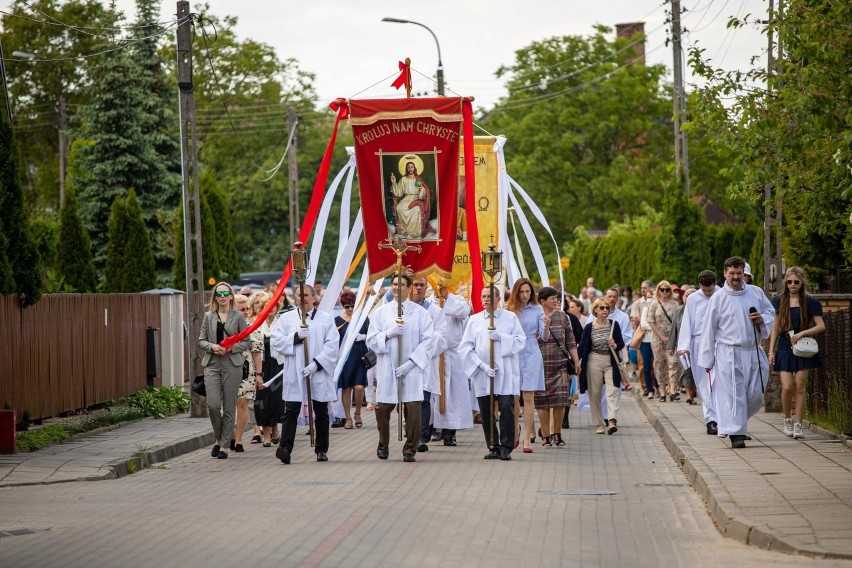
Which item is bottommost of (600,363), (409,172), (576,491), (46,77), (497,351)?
(576,491)

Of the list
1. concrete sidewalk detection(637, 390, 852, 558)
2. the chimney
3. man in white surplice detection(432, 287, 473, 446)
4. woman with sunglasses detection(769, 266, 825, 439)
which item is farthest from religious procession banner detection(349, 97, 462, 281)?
the chimney

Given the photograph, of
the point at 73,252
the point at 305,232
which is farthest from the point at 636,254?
the point at 305,232

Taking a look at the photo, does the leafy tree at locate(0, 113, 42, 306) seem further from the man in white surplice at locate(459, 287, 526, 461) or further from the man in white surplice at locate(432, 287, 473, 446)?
the man in white surplice at locate(459, 287, 526, 461)

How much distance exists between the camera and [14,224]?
1759 cm

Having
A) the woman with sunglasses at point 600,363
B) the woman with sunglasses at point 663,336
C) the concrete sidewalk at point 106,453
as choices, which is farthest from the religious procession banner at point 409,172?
the woman with sunglasses at point 663,336

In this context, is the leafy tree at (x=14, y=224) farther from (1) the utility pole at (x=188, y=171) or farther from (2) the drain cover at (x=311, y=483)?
(2) the drain cover at (x=311, y=483)

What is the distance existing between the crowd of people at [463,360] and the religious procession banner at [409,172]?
3.85ft

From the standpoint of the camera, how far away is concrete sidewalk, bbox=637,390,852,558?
939 cm

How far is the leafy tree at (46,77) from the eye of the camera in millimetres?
60344

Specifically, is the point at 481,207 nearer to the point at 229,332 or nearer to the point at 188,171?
the point at 188,171

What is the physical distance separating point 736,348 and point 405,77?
6733mm

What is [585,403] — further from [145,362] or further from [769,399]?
[145,362]

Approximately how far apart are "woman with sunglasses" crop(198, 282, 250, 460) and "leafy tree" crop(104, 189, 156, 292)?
20134 millimetres

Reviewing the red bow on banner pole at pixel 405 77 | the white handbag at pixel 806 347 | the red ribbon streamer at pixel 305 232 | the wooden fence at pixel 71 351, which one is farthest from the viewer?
the red bow on banner pole at pixel 405 77
